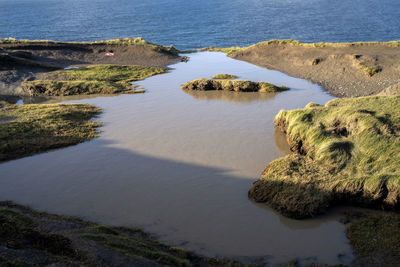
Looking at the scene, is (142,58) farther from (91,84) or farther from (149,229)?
(149,229)

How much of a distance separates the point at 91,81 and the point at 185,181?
83.4 feet

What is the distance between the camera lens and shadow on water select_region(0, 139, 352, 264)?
1288 centimetres

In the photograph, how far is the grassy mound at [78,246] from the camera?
31.7 feet

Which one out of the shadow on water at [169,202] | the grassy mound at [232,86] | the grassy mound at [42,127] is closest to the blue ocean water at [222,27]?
the grassy mound at [232,86]

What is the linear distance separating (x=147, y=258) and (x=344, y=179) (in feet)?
30.9

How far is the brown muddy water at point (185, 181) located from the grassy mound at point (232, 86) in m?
3.72

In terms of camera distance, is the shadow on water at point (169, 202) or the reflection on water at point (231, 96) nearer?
the shadow on water at point (169, 202)

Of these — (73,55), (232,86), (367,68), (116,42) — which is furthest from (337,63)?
(73,55)

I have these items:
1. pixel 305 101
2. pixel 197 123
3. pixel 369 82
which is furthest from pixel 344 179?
pixel 369 82

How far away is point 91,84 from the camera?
37.5m

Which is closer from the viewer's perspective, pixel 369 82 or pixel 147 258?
pixel 147 258

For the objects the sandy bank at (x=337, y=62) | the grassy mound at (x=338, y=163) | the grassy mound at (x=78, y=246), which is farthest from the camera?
the sandy bank at (x=337, y=62)

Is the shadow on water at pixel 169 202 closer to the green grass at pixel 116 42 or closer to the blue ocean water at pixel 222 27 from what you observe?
the green grass at pixel 116 42

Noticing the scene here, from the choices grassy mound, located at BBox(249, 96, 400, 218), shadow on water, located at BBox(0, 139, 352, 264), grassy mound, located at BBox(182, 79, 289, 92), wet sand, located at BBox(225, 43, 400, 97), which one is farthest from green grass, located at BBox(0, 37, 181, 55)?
grassy mound, located at BBox(249, 96, 400, 218)
